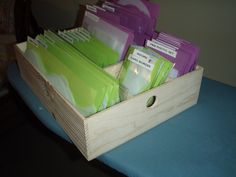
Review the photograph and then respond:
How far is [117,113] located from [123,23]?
427 millimetres

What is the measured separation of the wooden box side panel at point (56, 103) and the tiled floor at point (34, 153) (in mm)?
594

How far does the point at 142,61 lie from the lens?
74cm

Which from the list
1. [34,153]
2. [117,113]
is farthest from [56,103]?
[34,153]

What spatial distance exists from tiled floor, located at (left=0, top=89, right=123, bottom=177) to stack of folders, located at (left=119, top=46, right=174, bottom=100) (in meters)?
0.75

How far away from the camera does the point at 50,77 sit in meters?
0.82

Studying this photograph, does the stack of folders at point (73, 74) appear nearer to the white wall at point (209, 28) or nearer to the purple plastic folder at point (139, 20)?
the purple plastic folder at point (139, 20)

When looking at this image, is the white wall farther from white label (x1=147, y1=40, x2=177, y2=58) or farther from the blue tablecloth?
white label (x1=147, y1=40, x2=177, y2=58)

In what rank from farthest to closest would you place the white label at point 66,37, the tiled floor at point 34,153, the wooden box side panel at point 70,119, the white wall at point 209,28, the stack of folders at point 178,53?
1. the tiled floor at point 34,153
2. the white wall at point 209,28
3. the white label at point 66,37
4. the stack of folders at point 178,53
5. the wooden box side panel at point 70,119

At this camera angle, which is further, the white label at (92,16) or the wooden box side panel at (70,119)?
the white label at (92,16)

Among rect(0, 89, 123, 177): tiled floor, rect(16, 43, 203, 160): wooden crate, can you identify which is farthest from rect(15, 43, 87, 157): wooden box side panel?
rect(0, 89, 123, 177): tiled floor

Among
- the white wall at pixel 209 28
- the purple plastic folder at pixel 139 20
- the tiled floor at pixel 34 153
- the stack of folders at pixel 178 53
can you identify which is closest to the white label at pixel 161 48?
the stack of folders at pixel 178 53

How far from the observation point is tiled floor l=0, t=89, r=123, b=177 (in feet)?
5.04

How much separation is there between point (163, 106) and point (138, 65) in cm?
15

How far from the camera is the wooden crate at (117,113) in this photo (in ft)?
2.16
